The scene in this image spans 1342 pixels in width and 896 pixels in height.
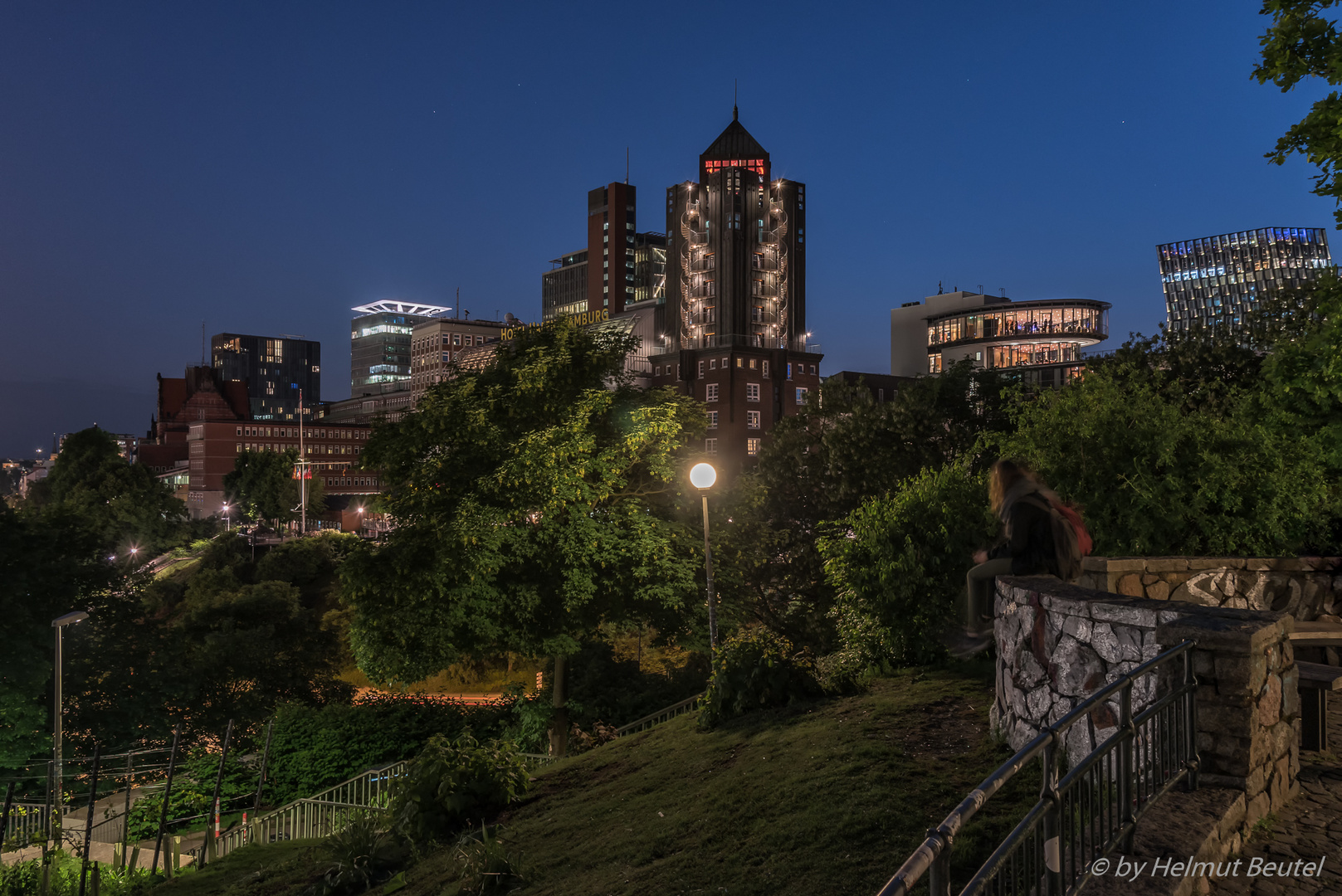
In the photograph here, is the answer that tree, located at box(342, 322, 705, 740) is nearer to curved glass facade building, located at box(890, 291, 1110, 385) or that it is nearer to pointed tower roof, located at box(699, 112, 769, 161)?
pointed tower roof, located at box(699, 112, 769, 161)

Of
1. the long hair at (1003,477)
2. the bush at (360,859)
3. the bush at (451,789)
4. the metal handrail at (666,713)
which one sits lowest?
the metal handrail at (666,713)

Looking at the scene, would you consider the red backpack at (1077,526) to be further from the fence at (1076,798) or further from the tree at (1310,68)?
the tree at (1310,68)

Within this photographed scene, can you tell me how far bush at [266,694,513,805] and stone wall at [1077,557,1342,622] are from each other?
21283mm

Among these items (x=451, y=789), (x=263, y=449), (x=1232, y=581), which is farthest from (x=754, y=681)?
(x=263, y=449)

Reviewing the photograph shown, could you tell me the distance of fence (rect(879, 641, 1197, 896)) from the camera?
2857 mm

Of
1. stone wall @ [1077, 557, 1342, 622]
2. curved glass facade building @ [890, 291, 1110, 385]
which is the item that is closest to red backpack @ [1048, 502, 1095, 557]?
stone wall @ [1077, 557, 1342, 622]

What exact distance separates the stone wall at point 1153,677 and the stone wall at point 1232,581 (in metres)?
2.76

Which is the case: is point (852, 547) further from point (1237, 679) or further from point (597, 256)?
point (597, 256)

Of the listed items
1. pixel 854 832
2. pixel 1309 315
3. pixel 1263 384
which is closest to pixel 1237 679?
pixel 854 832

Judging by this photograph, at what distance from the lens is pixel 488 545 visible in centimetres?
2105

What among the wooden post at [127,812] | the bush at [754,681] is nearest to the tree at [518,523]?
the wooden post at [127,812]

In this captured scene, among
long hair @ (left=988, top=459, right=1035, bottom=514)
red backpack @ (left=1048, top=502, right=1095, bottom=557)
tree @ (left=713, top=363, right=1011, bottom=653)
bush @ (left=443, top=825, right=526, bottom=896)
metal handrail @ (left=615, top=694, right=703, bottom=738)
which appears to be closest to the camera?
bush @ (left=443, top=825, right=526, bottom=896)

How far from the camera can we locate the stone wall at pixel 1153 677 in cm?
496

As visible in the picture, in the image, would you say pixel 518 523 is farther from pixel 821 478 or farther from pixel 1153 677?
pixel 1153 677
